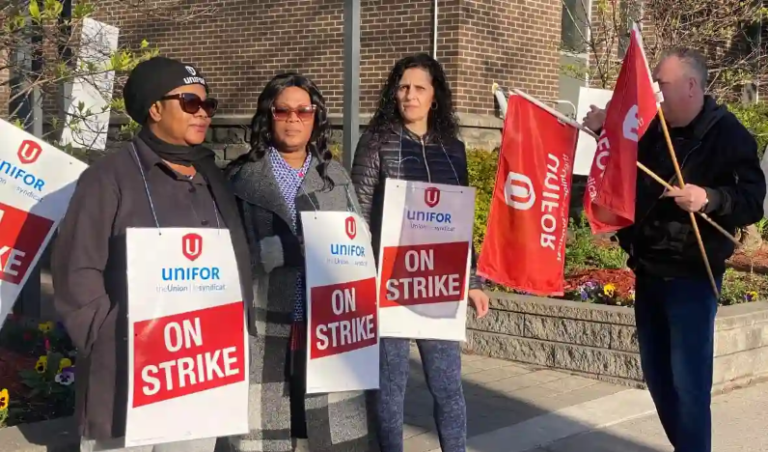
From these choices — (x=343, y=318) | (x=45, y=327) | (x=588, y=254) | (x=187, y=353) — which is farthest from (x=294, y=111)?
(x=588, y=254)

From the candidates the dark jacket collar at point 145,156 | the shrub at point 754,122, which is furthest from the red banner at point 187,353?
the shrub at point 754,122

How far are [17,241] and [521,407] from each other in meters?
3.35

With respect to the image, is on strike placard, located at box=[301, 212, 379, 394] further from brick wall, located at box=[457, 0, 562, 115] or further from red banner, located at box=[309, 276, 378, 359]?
brick wall, located at box=[457, 0, 562, 115]

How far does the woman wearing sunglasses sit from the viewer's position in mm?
3100

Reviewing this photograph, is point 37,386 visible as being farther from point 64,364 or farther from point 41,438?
point 41,438

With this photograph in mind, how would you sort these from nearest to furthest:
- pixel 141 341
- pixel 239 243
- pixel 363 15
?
pixel 141 341, pixel 239 243, pixel 363 15

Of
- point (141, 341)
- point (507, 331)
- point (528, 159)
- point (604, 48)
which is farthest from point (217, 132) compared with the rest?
point (141, 341)

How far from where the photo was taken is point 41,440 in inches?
165

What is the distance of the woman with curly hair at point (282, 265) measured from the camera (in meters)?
3.72

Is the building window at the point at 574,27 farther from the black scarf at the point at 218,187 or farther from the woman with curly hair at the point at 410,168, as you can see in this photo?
the black scarf at the point at 218,187

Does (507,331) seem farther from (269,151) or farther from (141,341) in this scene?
(141,341)

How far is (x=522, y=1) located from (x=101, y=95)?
7423 millimetres

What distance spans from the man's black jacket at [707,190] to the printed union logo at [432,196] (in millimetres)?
856

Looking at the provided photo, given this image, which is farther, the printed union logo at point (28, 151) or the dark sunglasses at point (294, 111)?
the printed union logo at point (28, 151)
